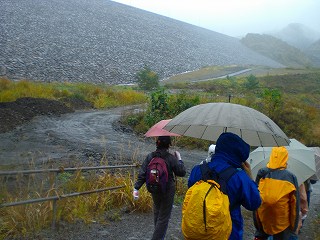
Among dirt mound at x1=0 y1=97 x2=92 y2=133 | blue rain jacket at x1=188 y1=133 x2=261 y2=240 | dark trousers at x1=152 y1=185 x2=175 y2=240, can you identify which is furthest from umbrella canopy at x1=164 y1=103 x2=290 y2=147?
dirt mound at x1=0 y1=97 x2=92 y2=133

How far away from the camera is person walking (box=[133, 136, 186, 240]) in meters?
3.63

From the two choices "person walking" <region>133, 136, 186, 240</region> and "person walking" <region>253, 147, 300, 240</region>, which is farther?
"person walking" <region>133, 136, 186, 240</region>

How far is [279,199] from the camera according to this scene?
131 inches

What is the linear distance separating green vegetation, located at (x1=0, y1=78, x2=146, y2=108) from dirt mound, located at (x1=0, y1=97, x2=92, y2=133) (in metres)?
0.71

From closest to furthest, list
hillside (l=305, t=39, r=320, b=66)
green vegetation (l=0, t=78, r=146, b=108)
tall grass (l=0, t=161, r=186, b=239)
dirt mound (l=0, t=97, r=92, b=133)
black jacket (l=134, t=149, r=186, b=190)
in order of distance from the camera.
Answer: black jacket (l=134, t=149, r=186, b=190), tall grass (l=0, t=161, r=186, b=239), dirt mound (l=0, t=97, r=92, b=133), green vegetation (l=0, t=78, r=146, b=108), hillside (l=305, t=39, r=320, b=66)

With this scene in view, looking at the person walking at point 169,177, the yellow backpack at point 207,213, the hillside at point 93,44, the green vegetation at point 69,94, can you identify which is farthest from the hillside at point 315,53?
the yellow backpack at point 207,213

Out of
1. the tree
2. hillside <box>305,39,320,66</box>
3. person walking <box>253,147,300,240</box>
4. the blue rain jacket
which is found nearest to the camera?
the blue rain jacket

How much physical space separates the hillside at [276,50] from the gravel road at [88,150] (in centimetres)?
7510

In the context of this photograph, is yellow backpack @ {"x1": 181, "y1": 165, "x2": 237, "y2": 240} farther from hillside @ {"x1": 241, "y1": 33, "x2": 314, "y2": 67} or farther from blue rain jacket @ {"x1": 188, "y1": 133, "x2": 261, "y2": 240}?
hillside @ {"x1": 241, "y1": 33, "x2": 314, "y2": 67}

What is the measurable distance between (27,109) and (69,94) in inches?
202

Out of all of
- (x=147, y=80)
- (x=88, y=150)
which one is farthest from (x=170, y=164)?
(x=147, y=80)

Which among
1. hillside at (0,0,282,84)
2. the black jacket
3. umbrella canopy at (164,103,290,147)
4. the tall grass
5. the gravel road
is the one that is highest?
umbrella canopy at (164,103,290,147)

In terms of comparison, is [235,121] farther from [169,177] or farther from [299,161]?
[299,161]

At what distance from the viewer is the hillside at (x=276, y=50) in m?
85.8
